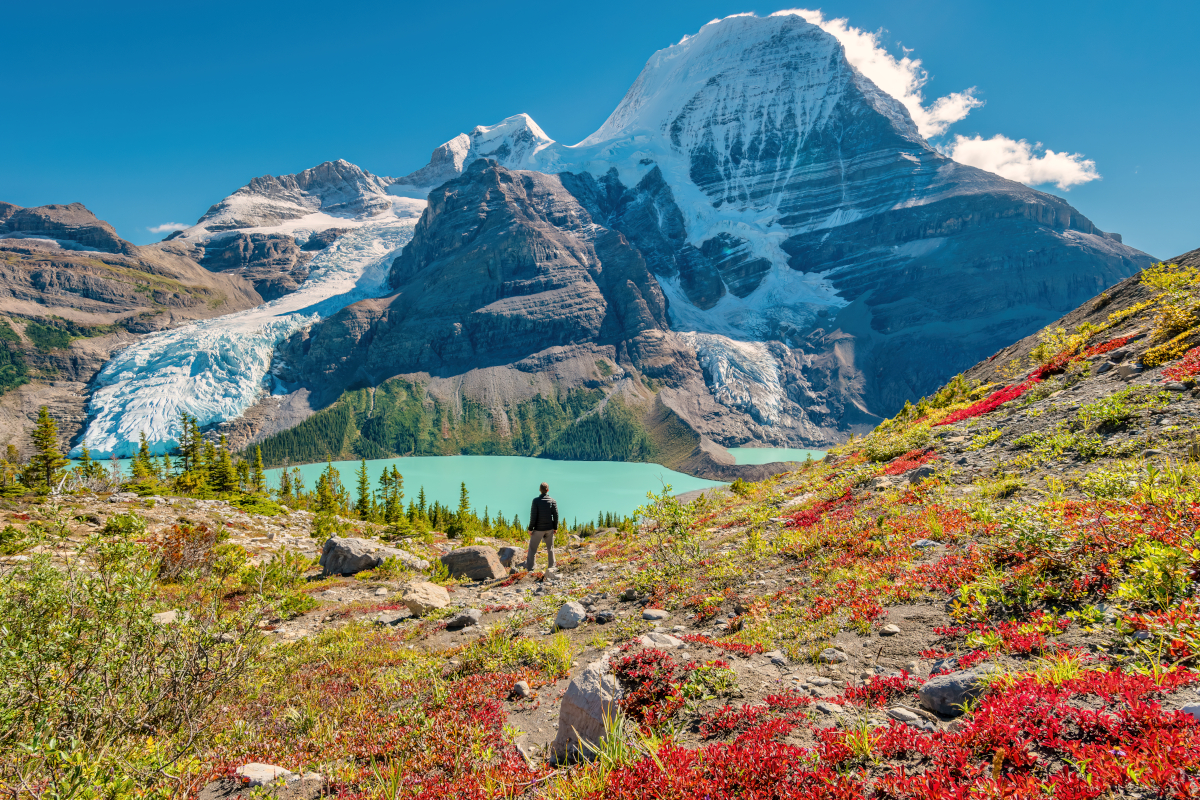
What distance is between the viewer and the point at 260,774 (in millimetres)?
5359

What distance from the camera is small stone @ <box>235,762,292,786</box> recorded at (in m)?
5.26

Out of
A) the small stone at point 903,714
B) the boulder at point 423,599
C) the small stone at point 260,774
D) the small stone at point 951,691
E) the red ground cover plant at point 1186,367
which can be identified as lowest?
the boulder at point 423,599

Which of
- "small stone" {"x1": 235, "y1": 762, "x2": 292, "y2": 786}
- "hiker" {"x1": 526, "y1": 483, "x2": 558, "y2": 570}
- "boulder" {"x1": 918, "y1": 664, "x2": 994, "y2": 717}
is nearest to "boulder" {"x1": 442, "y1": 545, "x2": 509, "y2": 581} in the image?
"hiker" {"x1": 526, "y1": 483, "x2": 558, "y2": 570}

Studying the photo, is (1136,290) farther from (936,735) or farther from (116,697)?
(116,697)

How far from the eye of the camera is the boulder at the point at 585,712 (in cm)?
473

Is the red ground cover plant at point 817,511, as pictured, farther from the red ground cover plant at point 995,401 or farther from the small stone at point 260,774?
the small stone at point 260,774

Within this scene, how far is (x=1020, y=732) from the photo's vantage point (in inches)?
133

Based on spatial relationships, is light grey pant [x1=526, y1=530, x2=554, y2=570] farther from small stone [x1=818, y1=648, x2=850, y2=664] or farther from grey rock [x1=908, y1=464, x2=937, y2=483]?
small stone [x1=818, y1=648, x2=850, y2=664]

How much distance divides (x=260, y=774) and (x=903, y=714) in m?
6.61

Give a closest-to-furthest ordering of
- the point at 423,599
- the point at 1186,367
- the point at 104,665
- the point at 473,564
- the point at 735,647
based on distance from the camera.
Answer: the point at 104,665 → the point at 735,647 → the point at 1186,367 → the point at 423,599 → the point at 473,564

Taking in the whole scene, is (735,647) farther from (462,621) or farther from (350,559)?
(350,559)

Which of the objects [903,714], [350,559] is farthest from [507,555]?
[903,714]

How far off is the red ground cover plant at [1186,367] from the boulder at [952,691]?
11418 millimetres

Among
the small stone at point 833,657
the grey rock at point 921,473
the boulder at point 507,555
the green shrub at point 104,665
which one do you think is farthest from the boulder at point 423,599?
the grey rock at point 921,473
